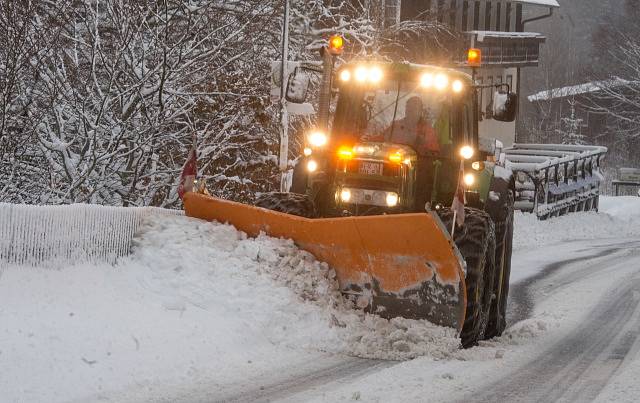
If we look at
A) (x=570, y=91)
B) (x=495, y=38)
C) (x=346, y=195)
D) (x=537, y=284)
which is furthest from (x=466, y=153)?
(x=570, y=91)

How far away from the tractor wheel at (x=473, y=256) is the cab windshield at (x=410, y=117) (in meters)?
0.96

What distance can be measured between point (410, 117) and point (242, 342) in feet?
9.34

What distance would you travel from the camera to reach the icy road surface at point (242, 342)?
20.4 feet

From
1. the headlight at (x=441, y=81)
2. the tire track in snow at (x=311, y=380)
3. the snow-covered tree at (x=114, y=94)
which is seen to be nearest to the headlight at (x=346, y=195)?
the headlight at (x=441, y=81)

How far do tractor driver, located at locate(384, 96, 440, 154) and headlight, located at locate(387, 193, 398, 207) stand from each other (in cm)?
59

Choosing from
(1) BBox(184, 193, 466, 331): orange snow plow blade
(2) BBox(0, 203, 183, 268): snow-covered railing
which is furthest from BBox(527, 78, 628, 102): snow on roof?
(2) BBox(0, 203, 183, 268): snow-covered railing

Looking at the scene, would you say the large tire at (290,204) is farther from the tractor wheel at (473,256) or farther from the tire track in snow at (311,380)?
the tire track in snow at (311,380)

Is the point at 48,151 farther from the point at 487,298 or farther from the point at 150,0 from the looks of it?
the point at 487,298

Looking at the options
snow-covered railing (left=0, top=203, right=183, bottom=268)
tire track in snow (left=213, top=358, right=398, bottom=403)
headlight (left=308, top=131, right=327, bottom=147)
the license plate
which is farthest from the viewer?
headlight (left=308, top=131, right=327, bottom=147)

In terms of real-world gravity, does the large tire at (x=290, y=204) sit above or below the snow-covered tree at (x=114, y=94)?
below

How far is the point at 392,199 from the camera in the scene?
336 inches

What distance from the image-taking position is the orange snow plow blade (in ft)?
24.9

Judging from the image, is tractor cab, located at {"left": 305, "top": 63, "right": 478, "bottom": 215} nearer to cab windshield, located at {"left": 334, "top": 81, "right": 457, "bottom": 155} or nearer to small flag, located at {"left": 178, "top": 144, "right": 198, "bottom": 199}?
cab windshield, located at {"left": 334, "top": 81, "right": 457, "bottom": 155}

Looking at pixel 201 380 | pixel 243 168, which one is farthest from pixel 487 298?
pixel 243 168
